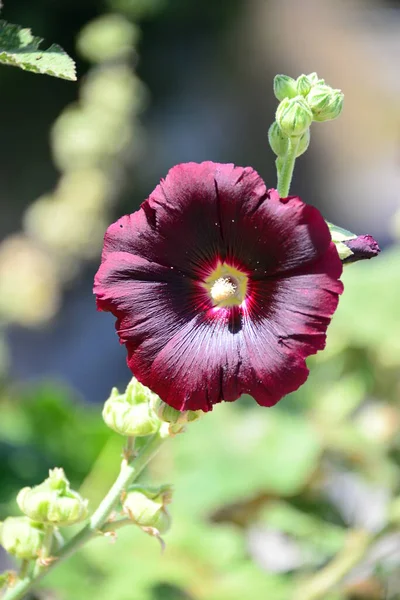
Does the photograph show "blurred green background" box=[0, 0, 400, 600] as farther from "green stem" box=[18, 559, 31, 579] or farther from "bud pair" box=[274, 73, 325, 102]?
"bud pair" box=[274, 73, 325, 102]

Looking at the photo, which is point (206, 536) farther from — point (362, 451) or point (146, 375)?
point (146, 375)

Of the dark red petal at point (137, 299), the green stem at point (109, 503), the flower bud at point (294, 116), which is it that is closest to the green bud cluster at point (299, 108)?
the flower bud at point (294, 116)

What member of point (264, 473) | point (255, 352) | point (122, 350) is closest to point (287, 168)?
point (255, 352)

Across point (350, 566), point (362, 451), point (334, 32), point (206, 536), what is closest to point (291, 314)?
point (350, 566)

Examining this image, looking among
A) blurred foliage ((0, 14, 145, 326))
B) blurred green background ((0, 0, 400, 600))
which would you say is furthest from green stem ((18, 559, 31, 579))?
blurred foliage ((0, 14, 145, 326))

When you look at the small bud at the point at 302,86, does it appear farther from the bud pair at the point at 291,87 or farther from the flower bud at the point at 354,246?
the flower bud at the point at 354,246

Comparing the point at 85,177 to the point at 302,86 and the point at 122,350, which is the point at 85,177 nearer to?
the point at 122,350
